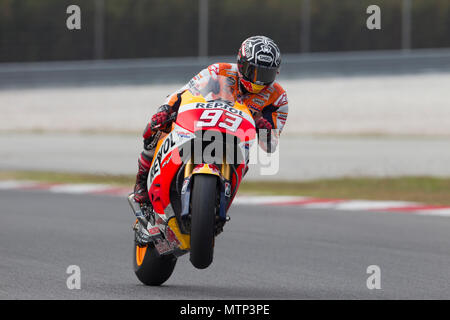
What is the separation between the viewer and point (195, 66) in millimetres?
26391

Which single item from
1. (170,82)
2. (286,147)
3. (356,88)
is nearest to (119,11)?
(170,82)

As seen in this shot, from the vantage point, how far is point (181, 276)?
6.84 m

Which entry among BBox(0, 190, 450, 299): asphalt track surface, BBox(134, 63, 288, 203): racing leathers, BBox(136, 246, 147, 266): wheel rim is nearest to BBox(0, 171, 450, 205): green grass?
BBox(0, 190, 450, 299): asphalt track surface

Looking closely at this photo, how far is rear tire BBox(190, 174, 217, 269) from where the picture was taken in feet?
18.0

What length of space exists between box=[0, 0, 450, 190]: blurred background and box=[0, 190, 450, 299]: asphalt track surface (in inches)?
289

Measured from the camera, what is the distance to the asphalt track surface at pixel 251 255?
6098mm

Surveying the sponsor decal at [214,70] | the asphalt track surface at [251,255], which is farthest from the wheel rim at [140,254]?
the sponsor decal at [214,70]

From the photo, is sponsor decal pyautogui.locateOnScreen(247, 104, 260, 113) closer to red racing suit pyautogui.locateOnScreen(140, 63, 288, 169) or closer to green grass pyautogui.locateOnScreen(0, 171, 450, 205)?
red racing suit pyautogui.locateOnScreen(140, 63, 288, 169)

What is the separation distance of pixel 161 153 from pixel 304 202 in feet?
20.9

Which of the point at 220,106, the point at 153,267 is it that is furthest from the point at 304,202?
the point at 220,106

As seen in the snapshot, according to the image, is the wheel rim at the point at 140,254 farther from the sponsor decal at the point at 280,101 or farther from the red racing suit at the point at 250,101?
the sponsor decal at the point at 280,101

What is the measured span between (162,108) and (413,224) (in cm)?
469

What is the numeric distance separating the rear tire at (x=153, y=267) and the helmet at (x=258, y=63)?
125cm

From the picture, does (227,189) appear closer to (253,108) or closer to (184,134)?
(184,134)
